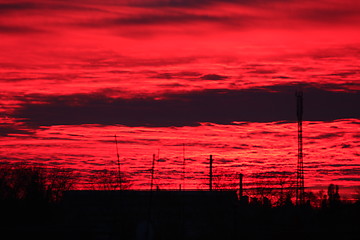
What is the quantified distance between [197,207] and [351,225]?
20201mm

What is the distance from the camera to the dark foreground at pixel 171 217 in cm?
5072

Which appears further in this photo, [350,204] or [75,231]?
[350,204]

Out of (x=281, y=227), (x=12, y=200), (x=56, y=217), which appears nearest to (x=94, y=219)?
(x=56, y=217)

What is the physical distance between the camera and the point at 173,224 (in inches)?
2436

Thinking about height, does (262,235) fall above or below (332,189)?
below

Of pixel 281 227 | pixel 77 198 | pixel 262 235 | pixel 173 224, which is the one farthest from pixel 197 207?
pixel 262 235

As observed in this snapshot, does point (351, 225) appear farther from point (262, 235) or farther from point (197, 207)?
point (197, 207)

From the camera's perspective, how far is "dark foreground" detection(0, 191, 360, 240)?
5072cm

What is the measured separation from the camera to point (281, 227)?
53.2 meters

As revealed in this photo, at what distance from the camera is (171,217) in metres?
65.1

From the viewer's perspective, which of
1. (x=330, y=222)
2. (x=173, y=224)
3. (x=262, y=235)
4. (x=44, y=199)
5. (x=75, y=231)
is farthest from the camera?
(x=44, y=199)

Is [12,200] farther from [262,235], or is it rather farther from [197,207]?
[262,235]

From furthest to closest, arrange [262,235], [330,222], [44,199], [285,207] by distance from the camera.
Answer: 1. [285,207]
2. [44,199]
3. [330,222]
4. [262,235]

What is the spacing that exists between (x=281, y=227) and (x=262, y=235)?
5.63 meters
